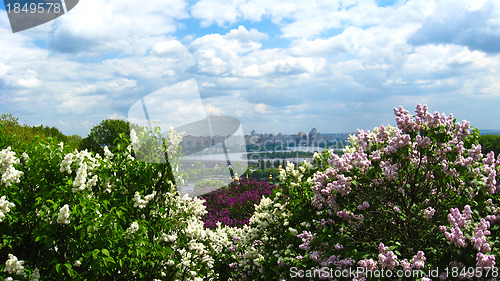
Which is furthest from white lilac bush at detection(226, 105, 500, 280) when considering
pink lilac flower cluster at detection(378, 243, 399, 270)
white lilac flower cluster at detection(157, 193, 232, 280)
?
white lilac flower cluster at detection(157, 193, 232, 280)

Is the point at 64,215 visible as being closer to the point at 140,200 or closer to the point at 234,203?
the point at 140,200

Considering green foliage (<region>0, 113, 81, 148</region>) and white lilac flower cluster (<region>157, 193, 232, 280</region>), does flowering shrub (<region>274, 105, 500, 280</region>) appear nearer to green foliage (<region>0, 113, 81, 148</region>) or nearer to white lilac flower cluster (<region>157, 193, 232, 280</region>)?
white lilac flower cluster (<region>157, 193, 232, 280</region>)

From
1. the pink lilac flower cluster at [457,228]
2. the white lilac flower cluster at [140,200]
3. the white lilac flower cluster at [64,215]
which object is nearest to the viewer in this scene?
the pink lilac flower cluster at [457,228]

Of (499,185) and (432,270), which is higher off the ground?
(499,185)

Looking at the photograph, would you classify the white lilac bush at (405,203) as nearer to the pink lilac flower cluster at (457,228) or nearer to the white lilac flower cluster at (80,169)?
the pink lilac flower cluster at (457,228)

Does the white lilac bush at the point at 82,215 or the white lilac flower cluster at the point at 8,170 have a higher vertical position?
the white lilac flower cluster at the point at 8,170

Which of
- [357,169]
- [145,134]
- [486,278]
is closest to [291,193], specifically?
[357,169]

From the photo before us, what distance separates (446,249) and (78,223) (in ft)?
12.7

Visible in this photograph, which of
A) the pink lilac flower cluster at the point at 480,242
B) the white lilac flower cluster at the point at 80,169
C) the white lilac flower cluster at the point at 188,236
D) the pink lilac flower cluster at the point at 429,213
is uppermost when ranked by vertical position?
the white lilac flower cluster at the point at 80,169

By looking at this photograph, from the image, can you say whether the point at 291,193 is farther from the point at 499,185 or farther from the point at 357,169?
the point at 499,185

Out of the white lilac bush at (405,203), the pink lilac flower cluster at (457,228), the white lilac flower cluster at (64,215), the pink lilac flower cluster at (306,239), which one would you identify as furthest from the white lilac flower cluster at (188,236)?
the pink lilac flower cluster at (457,228)

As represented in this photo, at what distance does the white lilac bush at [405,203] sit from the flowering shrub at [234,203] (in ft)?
19.4

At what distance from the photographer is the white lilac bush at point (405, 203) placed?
3932 mm

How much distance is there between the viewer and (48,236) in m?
4.05
